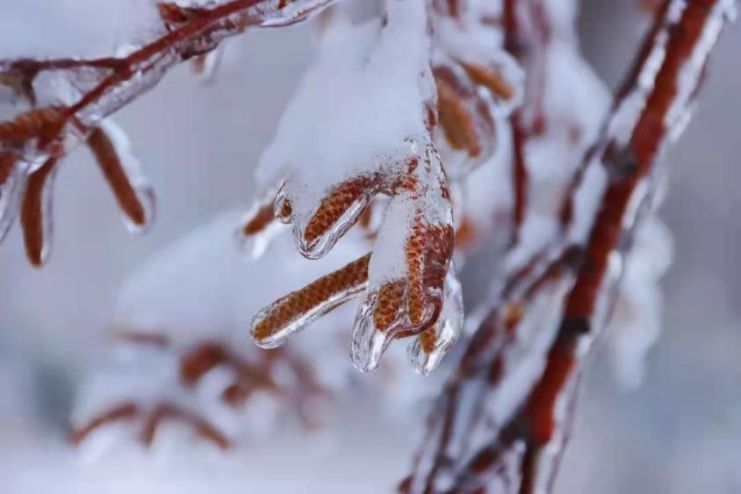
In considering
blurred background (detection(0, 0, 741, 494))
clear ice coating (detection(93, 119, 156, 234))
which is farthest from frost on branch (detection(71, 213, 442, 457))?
blurred background (detection(0, 0, 741, 494))

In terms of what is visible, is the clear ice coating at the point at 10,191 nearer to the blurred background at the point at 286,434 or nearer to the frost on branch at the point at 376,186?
the frost on branch at the point at 376,186

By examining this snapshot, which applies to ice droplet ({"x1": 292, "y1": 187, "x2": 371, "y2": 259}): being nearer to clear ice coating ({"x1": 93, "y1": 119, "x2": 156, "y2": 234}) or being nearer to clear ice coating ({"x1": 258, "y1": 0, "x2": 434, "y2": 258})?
clear ice coating ({"x1": 258, "y1": 0, "x2": 434, "y2": 258})

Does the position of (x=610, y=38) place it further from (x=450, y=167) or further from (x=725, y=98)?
(x=450, y=167)

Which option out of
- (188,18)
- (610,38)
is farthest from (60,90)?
(610,38)

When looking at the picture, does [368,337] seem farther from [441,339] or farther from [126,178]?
[126,178]

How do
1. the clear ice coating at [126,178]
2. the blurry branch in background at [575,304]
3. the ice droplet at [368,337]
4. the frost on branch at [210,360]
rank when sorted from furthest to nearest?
the frost on branch at [210,360], the blurry branch in background at [575,304], the clear ice coating at [126,178], the ice droplet at [368,337]

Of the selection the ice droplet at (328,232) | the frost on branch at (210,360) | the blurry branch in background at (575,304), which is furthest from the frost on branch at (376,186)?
the frost on branch at (210,360)
